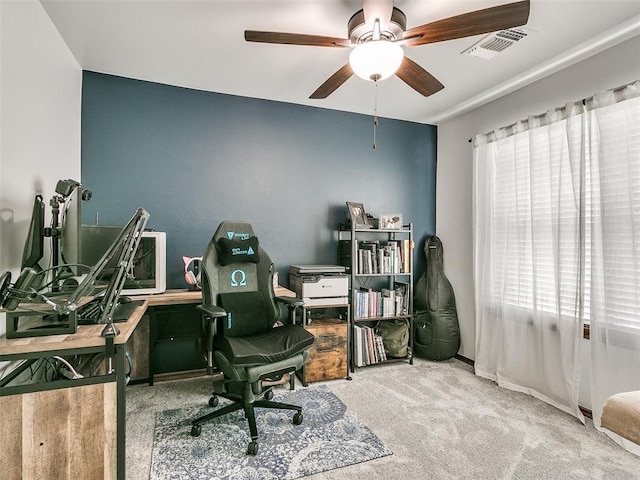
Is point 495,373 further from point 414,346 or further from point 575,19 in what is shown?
point 575,19

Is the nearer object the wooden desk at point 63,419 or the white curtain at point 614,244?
the wooden desk at point 63,419

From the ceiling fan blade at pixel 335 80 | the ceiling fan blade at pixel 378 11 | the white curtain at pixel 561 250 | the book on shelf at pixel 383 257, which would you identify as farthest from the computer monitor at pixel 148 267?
the white curtain at pixel 561 250

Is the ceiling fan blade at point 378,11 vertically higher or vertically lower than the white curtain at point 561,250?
higher

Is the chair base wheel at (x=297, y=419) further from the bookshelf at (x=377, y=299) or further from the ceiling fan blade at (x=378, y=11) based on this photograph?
the ceiling fan blade at (x=378, y=11)

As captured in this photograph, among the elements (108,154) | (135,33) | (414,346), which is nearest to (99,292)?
(108,154)

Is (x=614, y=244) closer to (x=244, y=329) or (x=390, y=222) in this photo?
(x=390, y=222)

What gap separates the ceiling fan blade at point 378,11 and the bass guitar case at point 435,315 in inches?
96.5

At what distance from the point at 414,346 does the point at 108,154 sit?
3.33m

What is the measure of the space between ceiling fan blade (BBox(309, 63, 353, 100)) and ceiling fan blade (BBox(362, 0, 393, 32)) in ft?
0.96

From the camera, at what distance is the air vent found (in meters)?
2.10

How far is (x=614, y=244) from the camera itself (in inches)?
83.7

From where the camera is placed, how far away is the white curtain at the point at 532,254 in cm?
237

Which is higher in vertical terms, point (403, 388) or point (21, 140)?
point (21, 140)

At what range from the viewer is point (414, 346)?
11.5ft
